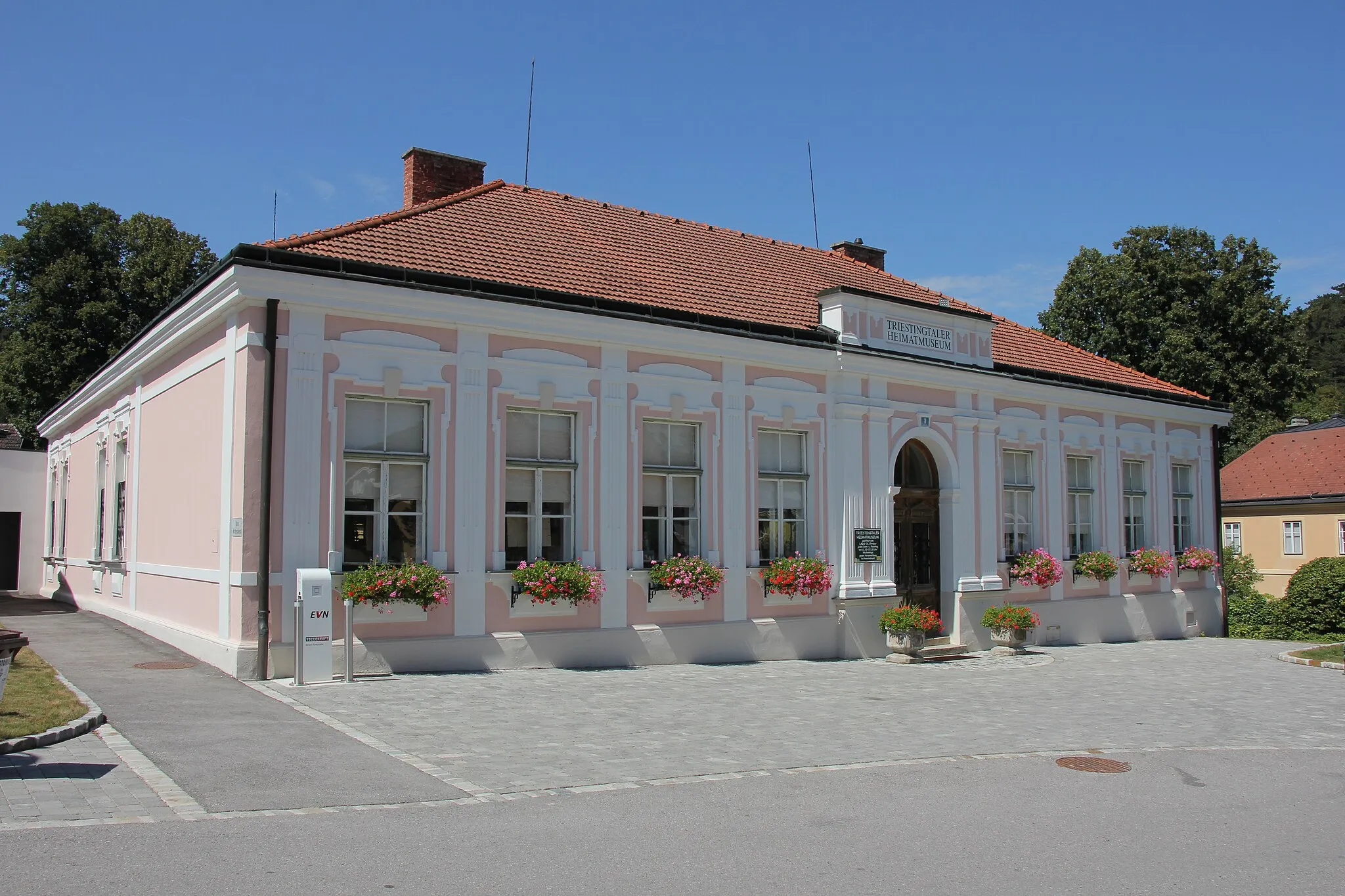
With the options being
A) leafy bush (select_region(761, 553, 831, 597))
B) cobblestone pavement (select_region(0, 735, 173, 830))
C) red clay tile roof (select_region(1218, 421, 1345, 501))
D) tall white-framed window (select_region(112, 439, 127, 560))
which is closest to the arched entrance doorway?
leafy bush (select_region(761, 553, 831, 597))

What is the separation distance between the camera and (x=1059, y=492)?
20.6 m

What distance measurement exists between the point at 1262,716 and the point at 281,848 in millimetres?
10560

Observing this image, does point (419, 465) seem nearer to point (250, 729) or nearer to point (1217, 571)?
point (250, 729)

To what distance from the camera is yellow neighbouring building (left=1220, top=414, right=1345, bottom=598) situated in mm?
36281

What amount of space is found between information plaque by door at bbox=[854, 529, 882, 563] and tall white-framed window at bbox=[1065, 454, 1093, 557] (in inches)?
227

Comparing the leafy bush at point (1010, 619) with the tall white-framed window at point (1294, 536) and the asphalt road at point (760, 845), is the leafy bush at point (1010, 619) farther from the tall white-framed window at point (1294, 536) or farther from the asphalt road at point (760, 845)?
the tall white-framed window at point (1294, 536)

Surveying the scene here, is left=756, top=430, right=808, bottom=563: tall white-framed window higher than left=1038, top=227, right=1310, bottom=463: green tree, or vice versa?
left=1038, top=227, right=1310, bottom=463: green tree

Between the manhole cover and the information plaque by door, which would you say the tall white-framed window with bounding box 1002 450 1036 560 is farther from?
the manhole cover

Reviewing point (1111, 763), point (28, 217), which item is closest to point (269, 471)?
point (1111, 763)

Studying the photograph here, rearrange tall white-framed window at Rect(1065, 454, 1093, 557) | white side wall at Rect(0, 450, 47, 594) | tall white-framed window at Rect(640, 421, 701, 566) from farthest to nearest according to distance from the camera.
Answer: white side wall at Rect(0, 450, 47, 594)
tall white-framed window at Rect(1065, 454, 1093, 557)
tall white-framed window at Rect(640, 421, 701, 566)

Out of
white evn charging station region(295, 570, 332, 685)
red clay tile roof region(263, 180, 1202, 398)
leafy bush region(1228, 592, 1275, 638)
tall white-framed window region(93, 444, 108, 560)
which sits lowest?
leafy bush region(1228, 592, 1275, 638)

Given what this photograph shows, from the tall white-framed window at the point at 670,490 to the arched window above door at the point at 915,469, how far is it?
447cm

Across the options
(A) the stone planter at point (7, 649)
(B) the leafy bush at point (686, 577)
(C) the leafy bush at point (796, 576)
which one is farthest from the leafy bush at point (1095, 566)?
(A) the stone planter at point (7, 649)

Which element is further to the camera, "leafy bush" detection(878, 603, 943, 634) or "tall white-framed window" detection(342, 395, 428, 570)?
"leafy bush" detection(878, 603, 943, 634)
